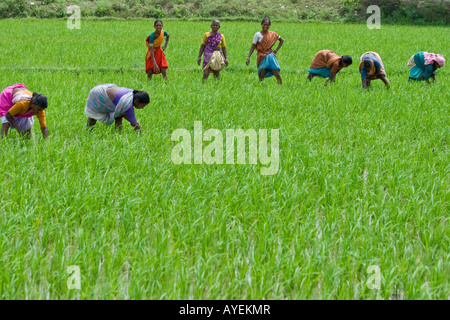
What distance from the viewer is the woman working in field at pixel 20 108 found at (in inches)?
152

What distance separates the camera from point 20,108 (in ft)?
13.0

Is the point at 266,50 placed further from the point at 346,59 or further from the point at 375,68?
the point at 375,68

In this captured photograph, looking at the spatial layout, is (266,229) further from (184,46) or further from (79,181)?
(184,46)

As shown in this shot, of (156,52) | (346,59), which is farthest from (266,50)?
(156,52)

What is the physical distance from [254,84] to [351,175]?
440 centimetres

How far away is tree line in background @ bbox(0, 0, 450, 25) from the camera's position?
64.6ft

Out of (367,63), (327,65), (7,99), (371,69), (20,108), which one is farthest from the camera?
(327,65)

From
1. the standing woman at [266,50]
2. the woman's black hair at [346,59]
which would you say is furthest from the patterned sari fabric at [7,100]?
the woman's black hair at [346,59]

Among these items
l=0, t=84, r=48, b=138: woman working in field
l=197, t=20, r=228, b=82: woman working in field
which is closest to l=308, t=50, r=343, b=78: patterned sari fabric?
l=197, t=20, r=228, b=82: woman working in field

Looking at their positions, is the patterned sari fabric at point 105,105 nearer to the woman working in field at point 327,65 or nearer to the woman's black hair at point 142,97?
the woman's black hair at point 142,97

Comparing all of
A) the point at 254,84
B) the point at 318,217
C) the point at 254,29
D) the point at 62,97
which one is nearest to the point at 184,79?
the point at 254,84

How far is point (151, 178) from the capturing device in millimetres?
3471

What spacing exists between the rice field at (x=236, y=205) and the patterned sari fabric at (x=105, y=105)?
0.61 ft

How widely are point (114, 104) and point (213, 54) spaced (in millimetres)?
3441
